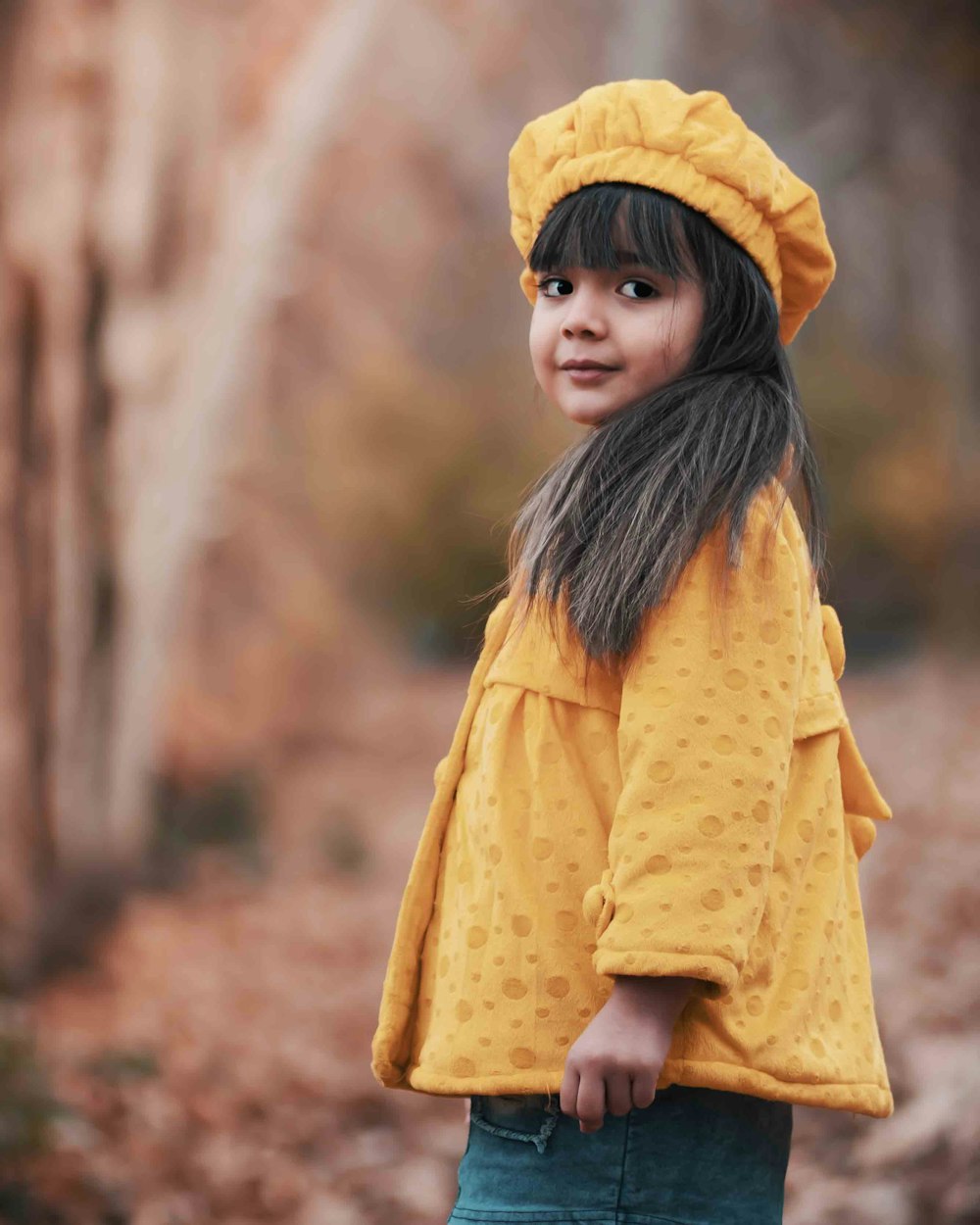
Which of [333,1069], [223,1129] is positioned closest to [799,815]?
[223,1129]

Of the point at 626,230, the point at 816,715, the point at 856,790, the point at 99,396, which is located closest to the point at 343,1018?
the point at 99,396

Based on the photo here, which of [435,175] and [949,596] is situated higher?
[435,175]

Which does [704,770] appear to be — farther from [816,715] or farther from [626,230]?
[626,230]

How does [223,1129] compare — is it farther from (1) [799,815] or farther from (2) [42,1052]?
(1) [799,815]

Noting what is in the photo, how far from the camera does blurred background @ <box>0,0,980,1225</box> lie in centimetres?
317

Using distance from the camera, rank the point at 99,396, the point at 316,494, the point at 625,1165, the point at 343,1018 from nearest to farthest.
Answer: the point at 625,1165 < the point at 343,1018 < the point at 99,396 < the point at 316,494

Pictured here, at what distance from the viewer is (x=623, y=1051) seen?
103cm

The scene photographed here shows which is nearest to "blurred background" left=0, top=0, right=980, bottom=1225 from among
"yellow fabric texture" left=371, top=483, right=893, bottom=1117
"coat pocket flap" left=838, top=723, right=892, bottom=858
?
A: "coat pocket flap" left=838, top=723, right=892, bottom=858

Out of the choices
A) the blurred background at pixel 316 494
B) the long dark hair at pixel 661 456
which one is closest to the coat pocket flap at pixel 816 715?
the long dark hair at pixel 661 456

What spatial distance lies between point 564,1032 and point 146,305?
2727 mm

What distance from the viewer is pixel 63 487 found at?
3355mm

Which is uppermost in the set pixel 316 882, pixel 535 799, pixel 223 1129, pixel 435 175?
pixel 435 175

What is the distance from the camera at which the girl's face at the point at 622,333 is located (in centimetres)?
122

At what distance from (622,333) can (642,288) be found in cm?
4
